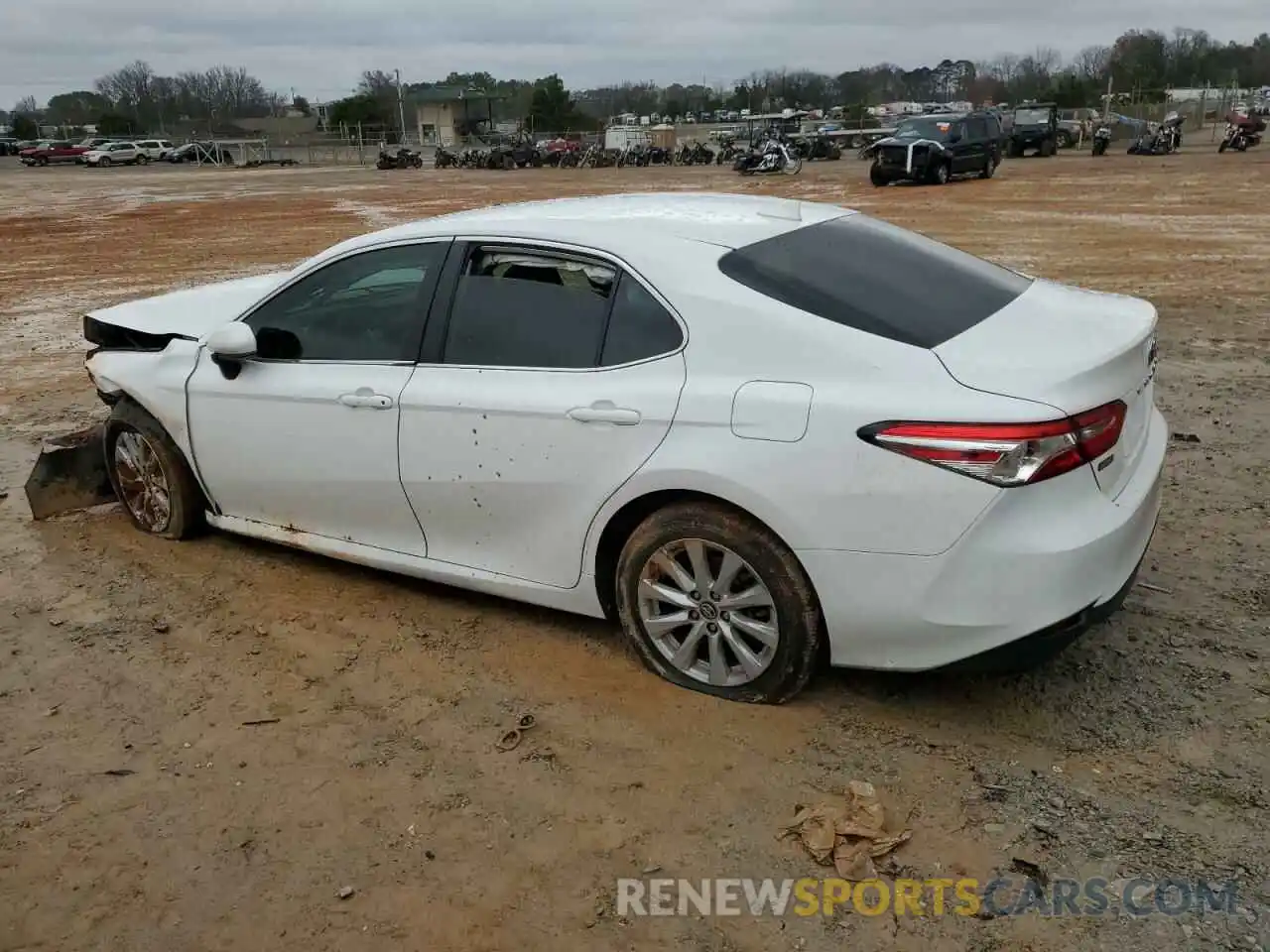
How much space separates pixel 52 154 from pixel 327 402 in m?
68.4

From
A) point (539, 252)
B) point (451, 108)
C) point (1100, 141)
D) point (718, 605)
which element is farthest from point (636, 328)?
point (451, 108)

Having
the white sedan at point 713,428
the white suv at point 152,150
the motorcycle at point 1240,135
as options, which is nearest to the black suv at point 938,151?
the motorcycle at point 1240,135

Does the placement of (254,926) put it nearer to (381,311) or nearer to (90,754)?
(90,754)

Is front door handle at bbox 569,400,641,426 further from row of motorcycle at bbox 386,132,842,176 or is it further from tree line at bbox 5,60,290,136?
tree line at bbox 5,60,290,136

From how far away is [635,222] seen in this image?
12.9 feet

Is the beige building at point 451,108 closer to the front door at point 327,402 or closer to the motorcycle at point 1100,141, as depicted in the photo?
the motorcycle at point 1100,141

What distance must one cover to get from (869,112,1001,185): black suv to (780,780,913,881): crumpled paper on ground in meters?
26.3

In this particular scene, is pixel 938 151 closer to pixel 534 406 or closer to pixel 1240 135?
pixel 1240 135

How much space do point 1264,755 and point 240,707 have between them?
3328 mm

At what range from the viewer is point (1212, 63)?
7994cm

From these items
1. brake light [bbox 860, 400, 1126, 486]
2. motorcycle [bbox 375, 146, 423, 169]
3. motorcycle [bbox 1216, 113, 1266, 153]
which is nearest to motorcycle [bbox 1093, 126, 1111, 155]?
motorcycle [bbox 1216, 113, 1266, 153]

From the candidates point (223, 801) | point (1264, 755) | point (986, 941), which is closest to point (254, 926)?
point (223, 801)

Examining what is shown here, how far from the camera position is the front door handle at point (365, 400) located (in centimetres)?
412

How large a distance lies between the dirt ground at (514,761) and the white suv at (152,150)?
65.9 meters
